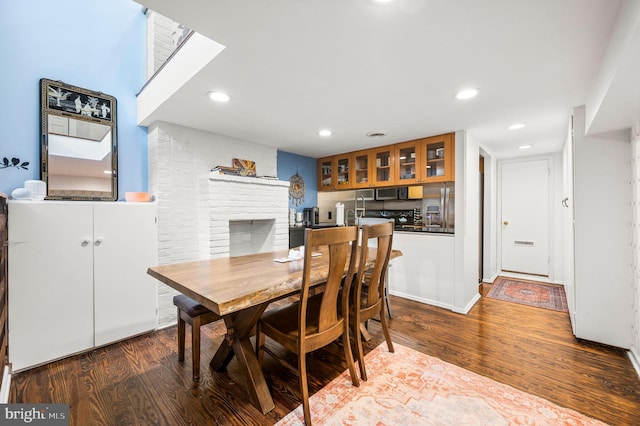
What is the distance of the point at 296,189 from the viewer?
14.6ft

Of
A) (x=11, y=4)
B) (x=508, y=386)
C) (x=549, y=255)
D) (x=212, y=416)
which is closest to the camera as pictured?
(x=212, y=416)

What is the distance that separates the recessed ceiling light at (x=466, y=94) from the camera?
6.93 feet

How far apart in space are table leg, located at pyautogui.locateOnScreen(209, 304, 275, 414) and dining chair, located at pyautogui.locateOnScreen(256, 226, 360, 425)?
108 mm

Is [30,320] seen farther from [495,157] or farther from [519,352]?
[495,157]

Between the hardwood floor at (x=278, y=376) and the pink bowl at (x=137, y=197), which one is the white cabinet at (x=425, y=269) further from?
the pink bowl at (x=137, y=197)

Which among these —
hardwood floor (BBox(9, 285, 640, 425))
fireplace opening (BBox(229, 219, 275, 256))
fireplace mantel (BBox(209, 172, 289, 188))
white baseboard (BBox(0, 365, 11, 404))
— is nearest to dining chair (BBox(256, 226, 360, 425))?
hardwood floor (BBox(9, 285, 640, 425))

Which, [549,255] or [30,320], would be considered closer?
[30,320]

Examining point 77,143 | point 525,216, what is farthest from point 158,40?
point 525,216

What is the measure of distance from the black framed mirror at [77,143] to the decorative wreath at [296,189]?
2324 millimetres

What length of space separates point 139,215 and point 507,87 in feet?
10.9

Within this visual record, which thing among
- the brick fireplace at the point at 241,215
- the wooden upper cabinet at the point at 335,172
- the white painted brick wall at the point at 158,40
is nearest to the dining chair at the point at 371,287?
the brick fireplace at the point at 241,215

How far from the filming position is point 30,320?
201 cm

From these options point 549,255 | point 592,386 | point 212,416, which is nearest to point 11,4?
point 212,416

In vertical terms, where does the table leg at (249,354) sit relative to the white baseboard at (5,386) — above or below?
above
